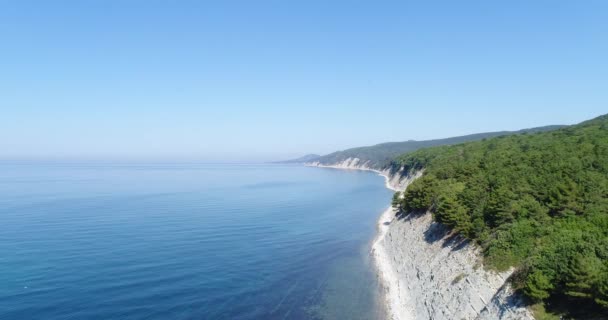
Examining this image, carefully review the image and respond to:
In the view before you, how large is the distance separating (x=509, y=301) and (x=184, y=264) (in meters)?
38.0

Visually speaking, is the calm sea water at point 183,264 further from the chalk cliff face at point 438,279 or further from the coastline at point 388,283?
the chalk cliff face at point 438,279

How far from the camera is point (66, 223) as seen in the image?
69.6 metres

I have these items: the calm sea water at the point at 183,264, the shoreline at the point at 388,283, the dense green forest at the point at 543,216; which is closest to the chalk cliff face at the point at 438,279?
the shoreline at the point at 388,283

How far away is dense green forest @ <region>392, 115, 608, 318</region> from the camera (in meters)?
22.3

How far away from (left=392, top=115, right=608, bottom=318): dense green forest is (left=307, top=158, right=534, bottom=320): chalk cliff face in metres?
1.44

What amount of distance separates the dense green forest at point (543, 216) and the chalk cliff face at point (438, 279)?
1.44 m

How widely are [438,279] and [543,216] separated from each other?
478 inches

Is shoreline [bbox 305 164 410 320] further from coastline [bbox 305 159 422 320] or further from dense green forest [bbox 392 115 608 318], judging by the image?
dense green forest [bbox 392 115 608 318]

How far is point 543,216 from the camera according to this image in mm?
35000

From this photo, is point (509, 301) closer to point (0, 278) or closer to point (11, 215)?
point (0, 278)

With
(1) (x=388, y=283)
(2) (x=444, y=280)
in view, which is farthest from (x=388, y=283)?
(2) (x=444, y=280)

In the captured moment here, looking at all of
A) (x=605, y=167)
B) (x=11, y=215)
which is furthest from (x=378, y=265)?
(x=11, y=215)

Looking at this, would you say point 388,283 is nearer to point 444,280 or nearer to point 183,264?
point 444,280

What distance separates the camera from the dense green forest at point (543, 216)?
22344 mm
